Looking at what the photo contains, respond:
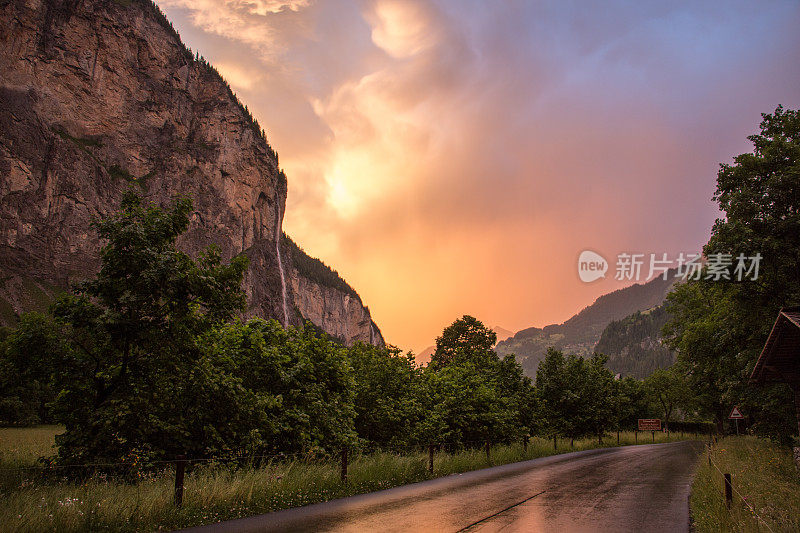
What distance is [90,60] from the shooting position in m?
121

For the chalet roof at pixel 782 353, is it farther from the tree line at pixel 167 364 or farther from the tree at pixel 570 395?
the tree at pixel 570 395

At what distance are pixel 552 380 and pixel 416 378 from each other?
22.5 metres

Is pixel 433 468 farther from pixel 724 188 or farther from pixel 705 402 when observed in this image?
pixel 705 402

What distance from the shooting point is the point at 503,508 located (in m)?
10.9

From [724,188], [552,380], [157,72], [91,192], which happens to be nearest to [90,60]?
[157,72]

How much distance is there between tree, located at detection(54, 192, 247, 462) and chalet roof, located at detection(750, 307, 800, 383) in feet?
43.8

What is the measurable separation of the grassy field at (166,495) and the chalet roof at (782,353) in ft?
38.7

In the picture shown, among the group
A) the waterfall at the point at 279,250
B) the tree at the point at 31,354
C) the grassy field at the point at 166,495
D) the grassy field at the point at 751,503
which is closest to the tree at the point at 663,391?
the grassy field at the point at 751,503

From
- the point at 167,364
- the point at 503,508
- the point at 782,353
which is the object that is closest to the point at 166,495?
the point at 167,364

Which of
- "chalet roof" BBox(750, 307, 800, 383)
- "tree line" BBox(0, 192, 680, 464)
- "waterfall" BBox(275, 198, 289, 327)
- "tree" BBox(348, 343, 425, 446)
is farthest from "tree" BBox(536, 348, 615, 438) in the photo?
"waterfall" BBox(275, 198, 289, 327)

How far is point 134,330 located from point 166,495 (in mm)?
3202

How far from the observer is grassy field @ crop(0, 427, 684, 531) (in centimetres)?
723

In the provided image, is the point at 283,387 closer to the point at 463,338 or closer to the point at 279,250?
the point at 463,338

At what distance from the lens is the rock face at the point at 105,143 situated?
340 feet
